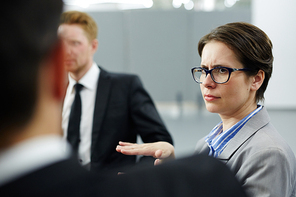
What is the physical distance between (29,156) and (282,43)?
3843mm

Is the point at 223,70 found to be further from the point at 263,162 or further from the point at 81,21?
the point at 81,21

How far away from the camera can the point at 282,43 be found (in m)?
3.47

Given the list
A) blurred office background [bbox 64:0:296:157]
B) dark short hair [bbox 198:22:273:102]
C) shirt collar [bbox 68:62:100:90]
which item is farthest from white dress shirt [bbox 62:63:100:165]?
blurred office background [bbox 64:0:296:157]

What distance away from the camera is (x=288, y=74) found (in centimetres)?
351

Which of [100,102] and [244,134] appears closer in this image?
[244,134]

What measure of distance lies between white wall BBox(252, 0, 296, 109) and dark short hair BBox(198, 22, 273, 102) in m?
2.81

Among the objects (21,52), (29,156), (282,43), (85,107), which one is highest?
(282,43)

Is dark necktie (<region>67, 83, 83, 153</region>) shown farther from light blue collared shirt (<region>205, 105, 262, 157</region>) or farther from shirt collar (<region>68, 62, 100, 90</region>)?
light blue collared shirt (<region>205, 105, 262, 157</region>)

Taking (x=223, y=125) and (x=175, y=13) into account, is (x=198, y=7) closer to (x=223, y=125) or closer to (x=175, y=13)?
(x=175, y=13)

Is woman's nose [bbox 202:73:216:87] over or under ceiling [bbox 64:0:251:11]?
under

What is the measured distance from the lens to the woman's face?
1.03 meters

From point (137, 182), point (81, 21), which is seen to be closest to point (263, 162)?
point (137, 182)

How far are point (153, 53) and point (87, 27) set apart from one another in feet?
8.76

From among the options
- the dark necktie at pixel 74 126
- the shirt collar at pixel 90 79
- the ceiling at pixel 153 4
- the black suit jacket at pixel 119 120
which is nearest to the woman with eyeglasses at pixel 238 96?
the black suit jacket at pixel 119 120
